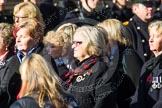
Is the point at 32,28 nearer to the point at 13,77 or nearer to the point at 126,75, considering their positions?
the point at 13,77

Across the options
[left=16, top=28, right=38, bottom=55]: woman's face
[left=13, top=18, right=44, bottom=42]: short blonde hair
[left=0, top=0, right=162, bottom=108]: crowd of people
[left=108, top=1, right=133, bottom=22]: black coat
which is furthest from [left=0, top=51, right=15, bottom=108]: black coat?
[left=108, top=1, right=133, bottom=22]: black coat

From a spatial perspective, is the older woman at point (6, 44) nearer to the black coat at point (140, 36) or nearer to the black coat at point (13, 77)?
the black coat at point (13, 77)

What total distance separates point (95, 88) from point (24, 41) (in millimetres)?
1030

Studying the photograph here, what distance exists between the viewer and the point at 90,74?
6367 mm

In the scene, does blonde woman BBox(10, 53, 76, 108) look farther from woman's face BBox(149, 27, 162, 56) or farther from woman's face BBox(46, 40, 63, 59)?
woman's face BBox(149, 27, 162, 56)

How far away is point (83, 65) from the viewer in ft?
21.1

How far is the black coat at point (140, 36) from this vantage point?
915cm

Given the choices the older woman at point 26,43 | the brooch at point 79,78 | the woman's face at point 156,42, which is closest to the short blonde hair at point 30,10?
the older woman at point 26,43

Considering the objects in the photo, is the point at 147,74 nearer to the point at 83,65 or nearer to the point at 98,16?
the point at 83,65

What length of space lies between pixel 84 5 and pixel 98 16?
0.95 feet

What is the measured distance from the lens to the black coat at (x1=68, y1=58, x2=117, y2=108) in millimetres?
6297

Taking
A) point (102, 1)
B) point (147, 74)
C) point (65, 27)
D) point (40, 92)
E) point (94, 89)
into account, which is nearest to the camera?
point (40, 92)

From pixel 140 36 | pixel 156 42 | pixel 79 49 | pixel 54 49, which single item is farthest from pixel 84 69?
pixel 140 36

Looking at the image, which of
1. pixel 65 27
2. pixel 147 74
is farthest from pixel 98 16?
pixel 147 74
